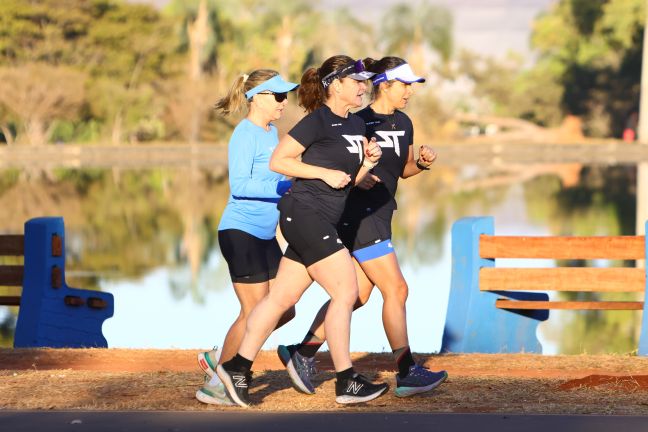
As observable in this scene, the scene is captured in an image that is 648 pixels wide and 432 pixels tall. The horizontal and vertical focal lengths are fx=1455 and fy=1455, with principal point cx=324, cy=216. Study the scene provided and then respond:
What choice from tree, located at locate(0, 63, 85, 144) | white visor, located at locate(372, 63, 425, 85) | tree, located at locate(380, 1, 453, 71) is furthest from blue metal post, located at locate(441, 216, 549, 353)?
tree, located at locate(380, 1, 453, 71)

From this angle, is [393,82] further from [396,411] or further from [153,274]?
[153,274]

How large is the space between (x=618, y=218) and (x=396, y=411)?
30823 millimetres

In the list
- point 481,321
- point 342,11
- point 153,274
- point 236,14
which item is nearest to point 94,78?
point 236,14

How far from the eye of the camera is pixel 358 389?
738 centimetres

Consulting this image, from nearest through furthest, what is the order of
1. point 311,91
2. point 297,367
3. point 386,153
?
point 297,367 → point 311,91 → point 386,153

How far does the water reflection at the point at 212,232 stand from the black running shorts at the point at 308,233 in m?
8.02

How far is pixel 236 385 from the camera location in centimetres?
745

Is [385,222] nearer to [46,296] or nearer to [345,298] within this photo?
[345,298]

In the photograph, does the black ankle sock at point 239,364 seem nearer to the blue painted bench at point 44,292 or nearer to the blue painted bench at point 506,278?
the blue painted bench at point 506,278

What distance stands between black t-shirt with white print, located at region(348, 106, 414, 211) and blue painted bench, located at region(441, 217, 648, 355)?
2.97 metres

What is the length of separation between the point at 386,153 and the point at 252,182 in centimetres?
90

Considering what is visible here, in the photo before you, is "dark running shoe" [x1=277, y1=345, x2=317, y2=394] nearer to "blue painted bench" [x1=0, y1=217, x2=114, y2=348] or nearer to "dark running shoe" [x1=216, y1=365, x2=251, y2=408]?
"dark running shoe" [x1=216, y1=365, x2=251, y2=408]

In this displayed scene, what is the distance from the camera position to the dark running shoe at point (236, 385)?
743cm

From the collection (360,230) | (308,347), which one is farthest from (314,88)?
(308,347)
